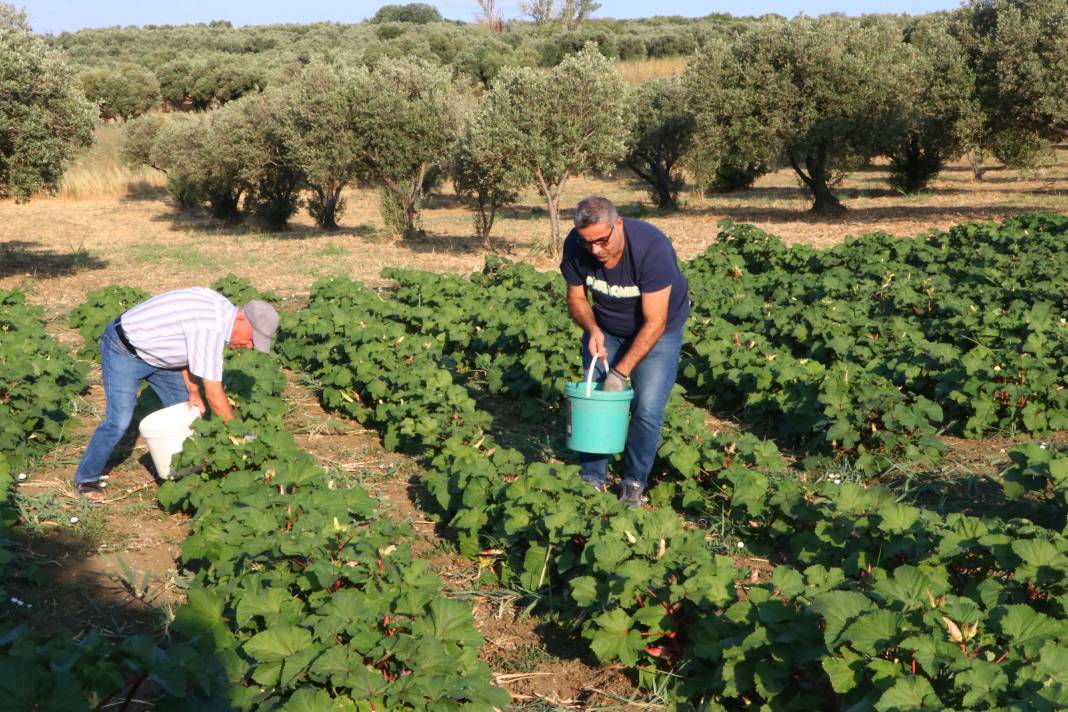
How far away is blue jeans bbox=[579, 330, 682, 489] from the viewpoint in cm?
557

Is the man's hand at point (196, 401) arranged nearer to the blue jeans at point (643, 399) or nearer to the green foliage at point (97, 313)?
the blue jeans at point (643, 399)

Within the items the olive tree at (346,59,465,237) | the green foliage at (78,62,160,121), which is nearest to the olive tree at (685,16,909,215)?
the olive tree at (346,59,465,237)

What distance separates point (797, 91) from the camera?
19875 mm

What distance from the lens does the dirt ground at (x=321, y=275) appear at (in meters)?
4.88

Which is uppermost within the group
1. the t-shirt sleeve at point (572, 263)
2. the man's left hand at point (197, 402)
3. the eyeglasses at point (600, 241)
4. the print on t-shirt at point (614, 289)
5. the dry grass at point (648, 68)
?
the dry grass at point (648, 68)

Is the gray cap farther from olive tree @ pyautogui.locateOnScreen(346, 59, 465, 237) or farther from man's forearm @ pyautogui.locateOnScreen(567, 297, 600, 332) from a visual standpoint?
olive tree @ pyautogui.locateOnScreen(346, 59, 465, 237)

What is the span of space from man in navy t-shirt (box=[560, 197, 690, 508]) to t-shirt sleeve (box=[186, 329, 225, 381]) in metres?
1.98

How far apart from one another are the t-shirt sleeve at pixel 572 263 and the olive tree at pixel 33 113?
11.0 metres

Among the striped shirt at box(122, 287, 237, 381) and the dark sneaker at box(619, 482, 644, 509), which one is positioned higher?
the striped shirt at box(122, 287, 237, 381)

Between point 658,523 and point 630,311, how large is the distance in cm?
135

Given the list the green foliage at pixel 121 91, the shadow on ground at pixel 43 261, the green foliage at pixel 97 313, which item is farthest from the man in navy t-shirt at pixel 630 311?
the green foliage at pixel 121 91

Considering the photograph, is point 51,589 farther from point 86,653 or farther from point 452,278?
point 452,278

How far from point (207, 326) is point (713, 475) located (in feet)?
10.4

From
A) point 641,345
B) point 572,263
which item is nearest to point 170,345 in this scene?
point 572,263
